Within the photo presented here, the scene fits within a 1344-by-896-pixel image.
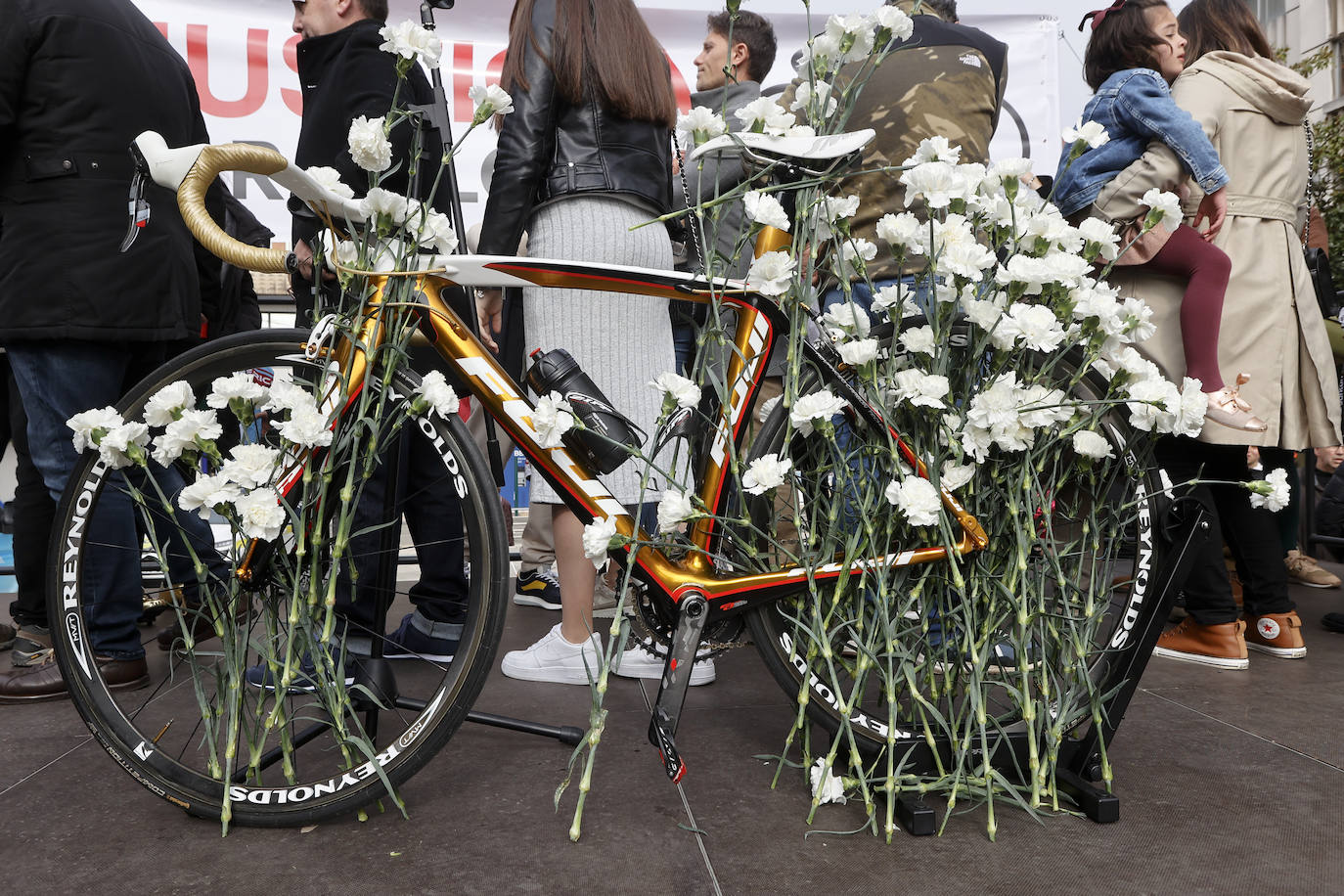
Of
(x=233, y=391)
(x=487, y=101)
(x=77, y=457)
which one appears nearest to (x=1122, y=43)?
(x=487, y=101)

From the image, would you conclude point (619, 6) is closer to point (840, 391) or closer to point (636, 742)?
point (840, 391)

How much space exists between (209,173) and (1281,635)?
10.8ft

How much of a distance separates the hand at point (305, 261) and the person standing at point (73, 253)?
55 centimetres

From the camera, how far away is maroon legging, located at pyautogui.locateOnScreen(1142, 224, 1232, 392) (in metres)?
2.83

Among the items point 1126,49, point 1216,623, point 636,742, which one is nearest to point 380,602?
point 636,742

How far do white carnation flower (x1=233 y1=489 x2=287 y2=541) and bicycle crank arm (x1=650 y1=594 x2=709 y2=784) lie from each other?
744 millimetres

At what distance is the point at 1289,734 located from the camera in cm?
238

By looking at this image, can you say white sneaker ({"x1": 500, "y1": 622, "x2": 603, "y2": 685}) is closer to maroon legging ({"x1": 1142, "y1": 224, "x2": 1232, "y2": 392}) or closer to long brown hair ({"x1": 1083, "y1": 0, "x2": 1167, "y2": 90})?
maroon legging ({"x1": 1142, "y1": 224, "x2": 1232, "y2": 392})

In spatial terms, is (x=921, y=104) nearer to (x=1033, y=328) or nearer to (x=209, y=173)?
(x=1033, y=328)

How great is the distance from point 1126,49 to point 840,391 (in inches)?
72.2

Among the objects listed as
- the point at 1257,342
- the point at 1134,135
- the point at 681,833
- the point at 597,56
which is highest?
the point at 597,56

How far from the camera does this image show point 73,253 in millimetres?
2684

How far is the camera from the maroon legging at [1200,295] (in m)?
2.83

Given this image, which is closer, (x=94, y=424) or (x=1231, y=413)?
(x=94, y=424)
